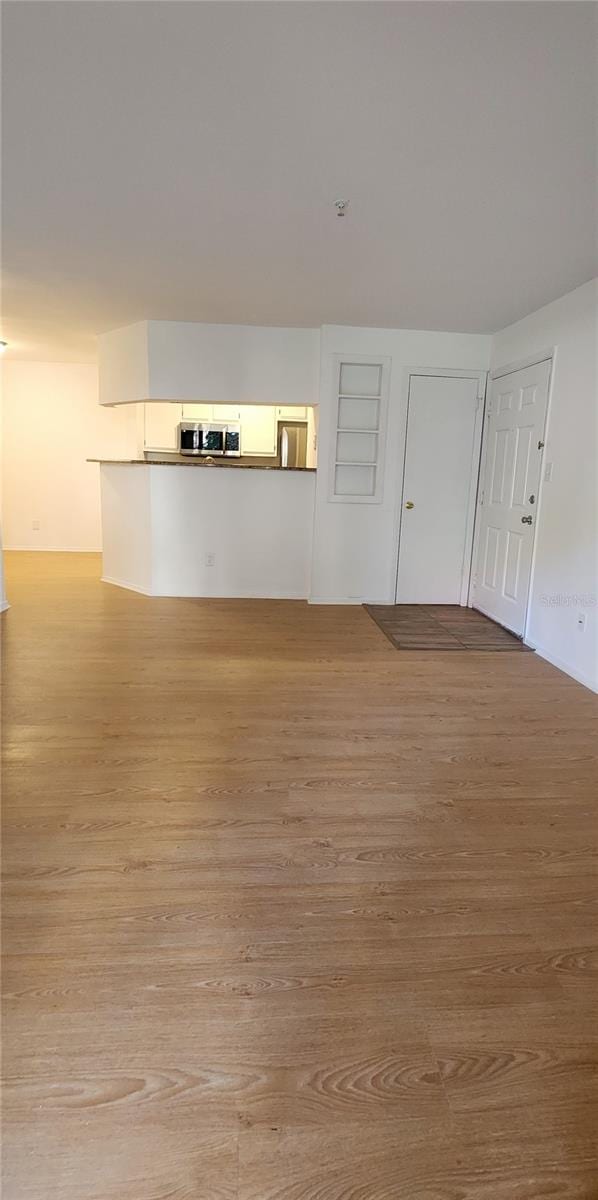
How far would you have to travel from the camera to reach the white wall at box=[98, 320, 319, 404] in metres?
5.25

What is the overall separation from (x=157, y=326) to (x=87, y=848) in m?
4.46

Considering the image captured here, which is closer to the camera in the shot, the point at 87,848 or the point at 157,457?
the point at 87,848

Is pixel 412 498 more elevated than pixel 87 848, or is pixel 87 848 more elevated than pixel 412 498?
pixel 412 498

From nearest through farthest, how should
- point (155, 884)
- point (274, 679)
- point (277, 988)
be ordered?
1. point (277, 988)
2. point (155, 884)
3. point (274, 679)

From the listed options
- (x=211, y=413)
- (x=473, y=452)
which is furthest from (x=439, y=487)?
(x=211, y=413)

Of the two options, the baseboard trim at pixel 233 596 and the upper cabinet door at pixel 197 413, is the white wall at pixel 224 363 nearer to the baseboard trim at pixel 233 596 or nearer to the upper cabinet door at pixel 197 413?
the upper cabinet door at pixel 197 413

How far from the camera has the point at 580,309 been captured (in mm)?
3861

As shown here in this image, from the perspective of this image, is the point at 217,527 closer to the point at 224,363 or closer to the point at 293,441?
the point at 224,363

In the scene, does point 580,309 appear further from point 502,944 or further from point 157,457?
point 157,457

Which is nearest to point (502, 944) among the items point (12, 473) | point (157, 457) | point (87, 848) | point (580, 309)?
point (87, 848)

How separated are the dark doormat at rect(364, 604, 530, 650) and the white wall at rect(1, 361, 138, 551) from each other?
158 inches

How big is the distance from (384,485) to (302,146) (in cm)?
334

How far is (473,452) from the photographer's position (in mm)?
5473

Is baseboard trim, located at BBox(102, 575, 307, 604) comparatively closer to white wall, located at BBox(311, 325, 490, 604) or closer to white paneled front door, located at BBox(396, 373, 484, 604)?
white wall, located at BBox(311, 325, 490, 604)
